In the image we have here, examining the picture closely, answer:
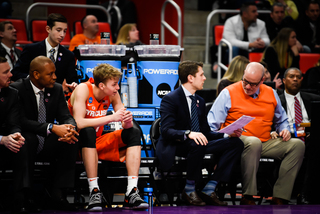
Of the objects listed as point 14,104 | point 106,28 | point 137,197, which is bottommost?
point 137,197

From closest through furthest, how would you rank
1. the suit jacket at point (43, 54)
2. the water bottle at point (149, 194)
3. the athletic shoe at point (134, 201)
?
the water bottle at point (149, 194) → the athletic shoe at point (134, 201) → the suit jacket at point (43, 54)

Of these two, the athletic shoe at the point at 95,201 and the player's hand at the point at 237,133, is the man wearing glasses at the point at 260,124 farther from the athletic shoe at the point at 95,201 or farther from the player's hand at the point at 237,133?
the athletic shoe at the point at 95,201

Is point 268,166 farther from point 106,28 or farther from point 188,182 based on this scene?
point 106,28

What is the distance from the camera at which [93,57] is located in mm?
4652

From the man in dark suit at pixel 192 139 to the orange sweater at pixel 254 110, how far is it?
15.6 inches

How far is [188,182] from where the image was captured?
4.01 m

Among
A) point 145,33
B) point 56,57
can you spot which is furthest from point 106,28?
point 56,57

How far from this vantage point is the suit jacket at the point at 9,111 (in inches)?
146

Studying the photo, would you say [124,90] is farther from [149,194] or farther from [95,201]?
[149,194]

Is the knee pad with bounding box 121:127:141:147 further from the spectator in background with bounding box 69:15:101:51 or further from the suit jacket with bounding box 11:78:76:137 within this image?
the spectator in background with bounding box 69:15:101:51

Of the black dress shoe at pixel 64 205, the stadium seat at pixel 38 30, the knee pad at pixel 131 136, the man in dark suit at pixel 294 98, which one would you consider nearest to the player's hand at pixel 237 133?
the knee pad at pixel 131 136

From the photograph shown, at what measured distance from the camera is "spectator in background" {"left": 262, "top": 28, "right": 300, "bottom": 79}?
6.53 metres

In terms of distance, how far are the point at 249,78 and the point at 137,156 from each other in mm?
1427

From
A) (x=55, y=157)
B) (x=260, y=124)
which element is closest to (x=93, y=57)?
(x=55, y=157)
